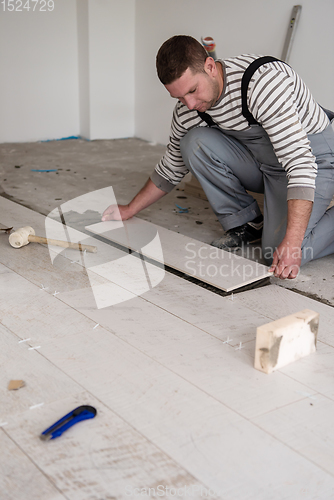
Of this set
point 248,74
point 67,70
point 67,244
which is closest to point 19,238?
point 67,244

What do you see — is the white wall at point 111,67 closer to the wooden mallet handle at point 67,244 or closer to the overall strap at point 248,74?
the wooden mallet handle at point 67,244

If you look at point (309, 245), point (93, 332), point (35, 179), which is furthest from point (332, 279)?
point (35, 179)

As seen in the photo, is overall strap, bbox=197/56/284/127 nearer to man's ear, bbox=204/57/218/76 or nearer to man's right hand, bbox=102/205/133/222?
man's ear, bbox=204/57/218/76

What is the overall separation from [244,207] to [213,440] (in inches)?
60.0

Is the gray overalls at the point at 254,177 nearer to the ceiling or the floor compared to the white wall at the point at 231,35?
nearer to the floor

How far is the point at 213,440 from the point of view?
113 cm

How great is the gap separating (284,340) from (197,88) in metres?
1.01

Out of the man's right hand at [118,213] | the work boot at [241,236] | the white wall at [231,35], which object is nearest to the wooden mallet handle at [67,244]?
the man's right hand at [118,213]

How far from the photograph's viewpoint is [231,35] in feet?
14.5

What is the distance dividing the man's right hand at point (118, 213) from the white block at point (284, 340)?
1.30m

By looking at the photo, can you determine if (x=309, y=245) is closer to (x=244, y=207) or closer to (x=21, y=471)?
(x=244, y=207)

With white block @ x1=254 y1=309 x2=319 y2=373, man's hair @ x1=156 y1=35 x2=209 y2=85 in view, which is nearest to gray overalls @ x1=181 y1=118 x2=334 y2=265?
man's hair @ x1=156 y1=35 x2=209 y2=85

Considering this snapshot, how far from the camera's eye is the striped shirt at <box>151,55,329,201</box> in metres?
1.89

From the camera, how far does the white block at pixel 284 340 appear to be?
1.35 metres
